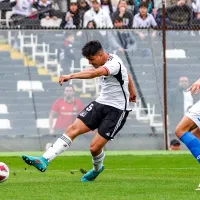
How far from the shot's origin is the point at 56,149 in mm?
13578

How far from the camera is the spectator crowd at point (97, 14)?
2419 cm

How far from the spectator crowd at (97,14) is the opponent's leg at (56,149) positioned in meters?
10.4

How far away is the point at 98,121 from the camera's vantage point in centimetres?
1405

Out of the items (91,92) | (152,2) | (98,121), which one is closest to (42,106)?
(91,92)

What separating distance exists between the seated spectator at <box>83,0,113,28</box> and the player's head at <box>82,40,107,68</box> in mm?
10590

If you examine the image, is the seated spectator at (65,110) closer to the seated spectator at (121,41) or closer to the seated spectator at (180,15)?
the seated spectator at (121,41)

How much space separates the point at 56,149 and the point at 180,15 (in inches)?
452

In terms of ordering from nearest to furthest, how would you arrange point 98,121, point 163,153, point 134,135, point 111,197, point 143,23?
1. point 111,197
2. point 98,121
3. point 163,153
4. point 134,135
5. point 143,23

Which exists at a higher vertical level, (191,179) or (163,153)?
(191,179)

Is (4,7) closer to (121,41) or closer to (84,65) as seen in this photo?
(84,65)

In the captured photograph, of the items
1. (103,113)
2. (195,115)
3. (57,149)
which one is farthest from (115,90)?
(195,115)

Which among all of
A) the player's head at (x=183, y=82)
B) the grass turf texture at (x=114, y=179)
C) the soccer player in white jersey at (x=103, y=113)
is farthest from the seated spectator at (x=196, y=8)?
Answer: the soccer player in white jersey at (x=103, y=113)

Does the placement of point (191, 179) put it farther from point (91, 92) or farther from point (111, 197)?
point (91, 92)

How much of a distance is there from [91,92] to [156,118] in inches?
68.3
